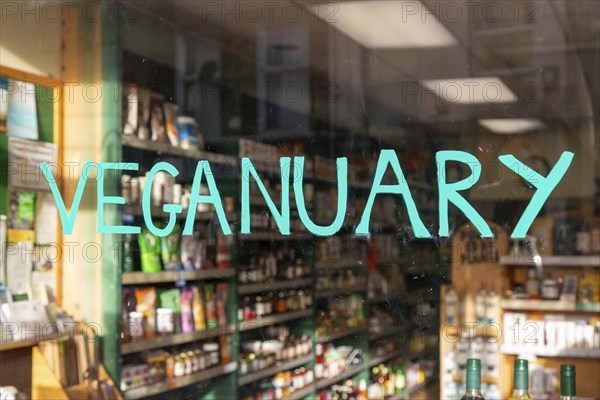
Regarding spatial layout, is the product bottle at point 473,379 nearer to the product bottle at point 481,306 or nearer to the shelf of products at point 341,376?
the product bottle at point 481,306

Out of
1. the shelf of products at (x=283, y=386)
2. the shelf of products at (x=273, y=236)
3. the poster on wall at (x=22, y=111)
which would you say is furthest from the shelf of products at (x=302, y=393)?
the poster on wall at (x=22, y=111)

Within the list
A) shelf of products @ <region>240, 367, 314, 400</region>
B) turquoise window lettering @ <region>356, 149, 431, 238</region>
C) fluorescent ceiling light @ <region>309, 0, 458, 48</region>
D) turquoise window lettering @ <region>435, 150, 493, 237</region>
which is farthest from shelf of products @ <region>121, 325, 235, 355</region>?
fluorescent ceiling light @ <region>309, 0, 458, 48</region>

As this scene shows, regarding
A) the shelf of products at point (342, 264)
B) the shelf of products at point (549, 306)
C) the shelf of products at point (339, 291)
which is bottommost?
the shelf of products at point (549, 306)

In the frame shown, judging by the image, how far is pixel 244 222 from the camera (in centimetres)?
289

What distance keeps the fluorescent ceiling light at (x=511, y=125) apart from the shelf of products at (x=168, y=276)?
3.83ft

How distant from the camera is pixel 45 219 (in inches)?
126

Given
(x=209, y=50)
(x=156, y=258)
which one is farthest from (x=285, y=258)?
(x=209, y=50)

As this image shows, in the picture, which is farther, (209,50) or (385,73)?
(209,50)

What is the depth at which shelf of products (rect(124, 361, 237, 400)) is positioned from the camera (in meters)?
3.38

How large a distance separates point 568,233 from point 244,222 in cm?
109

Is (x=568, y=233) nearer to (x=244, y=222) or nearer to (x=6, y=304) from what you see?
(x=244, y=222)

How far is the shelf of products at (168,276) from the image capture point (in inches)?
130

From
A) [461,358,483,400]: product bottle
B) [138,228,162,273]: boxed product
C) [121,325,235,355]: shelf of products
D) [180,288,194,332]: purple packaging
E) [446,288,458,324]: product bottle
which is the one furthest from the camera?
[180,288,194,332]: purple packaging

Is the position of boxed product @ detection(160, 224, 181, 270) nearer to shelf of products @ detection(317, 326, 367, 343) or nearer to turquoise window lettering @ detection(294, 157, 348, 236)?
turquoise window lettering @ detection(294, 157, 348, 236)
